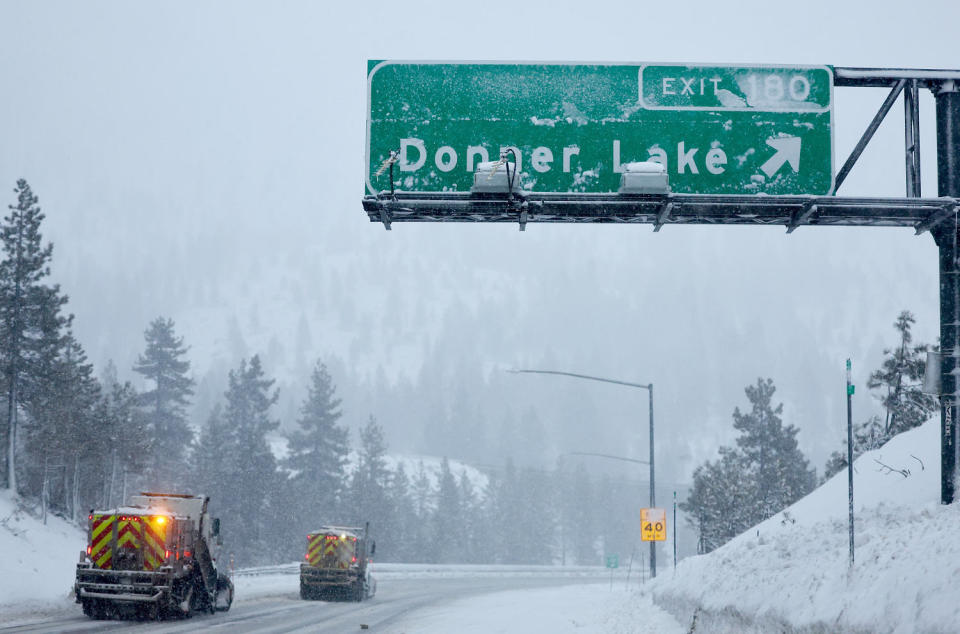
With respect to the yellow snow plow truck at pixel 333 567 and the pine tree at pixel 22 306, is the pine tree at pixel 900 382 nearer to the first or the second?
the yellow snow plow truck at pixel 333 567

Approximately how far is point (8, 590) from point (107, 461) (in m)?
30.4

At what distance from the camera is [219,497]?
6888cm

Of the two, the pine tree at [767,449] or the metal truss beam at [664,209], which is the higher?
the metal truss beam at [664,209]

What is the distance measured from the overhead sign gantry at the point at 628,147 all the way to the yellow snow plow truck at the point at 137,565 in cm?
1105

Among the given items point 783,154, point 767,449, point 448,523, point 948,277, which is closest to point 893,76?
point 783,154

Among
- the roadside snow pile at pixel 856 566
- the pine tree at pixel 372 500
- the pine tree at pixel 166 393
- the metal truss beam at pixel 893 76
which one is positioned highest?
the metal truss beam at pixel 893 76

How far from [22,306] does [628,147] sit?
40831 millimetres

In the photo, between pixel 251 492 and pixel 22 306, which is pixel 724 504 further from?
pixel 22 306

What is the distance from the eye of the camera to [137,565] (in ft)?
71.3

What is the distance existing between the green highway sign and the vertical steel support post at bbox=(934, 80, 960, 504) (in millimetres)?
2018

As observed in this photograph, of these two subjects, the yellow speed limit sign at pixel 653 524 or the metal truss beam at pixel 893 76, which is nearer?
the metal truss beam at pixel 893 76

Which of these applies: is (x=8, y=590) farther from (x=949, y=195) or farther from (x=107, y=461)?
(x=107, y=461)

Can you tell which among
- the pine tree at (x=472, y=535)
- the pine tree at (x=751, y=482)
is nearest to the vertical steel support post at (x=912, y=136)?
the pine tree at (x=751, y=482)

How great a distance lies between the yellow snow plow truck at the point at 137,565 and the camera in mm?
21547
